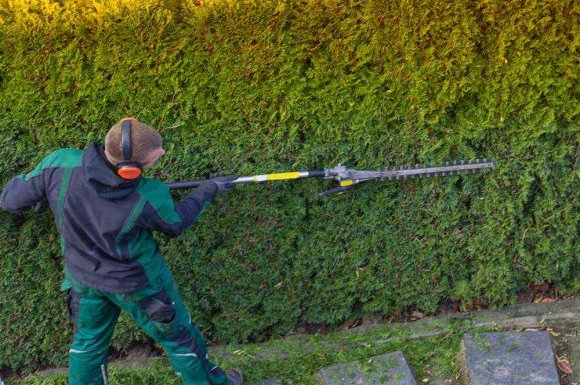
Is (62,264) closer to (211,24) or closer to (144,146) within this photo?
(144,146)

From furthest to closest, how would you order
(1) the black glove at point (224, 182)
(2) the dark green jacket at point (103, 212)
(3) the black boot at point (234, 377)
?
(3) the black boot at point (234, 377) < (1) the black glove at point (224, 182) < (2) the dark green jacket at point (103, 212)

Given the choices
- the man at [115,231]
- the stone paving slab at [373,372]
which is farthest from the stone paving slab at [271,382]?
the man at [115,231]

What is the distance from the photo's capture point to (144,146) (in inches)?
132

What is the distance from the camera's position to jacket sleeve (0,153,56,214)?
11.9 feet

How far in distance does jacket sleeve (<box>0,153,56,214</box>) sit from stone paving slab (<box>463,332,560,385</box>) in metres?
2.42

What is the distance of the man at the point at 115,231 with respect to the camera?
133 inches

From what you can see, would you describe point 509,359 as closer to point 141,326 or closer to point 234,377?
point 234,377

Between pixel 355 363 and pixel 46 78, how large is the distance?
231cm

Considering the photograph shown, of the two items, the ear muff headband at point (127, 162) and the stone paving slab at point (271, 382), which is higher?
the ear muff headband at point (127, 162)

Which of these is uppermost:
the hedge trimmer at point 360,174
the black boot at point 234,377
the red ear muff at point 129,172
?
the red ear muff at point 129,172

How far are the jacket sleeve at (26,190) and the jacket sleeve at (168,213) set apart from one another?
1.88 feet

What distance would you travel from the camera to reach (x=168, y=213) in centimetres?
349

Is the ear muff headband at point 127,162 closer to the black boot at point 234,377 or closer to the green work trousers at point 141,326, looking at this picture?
the green work trousers at point 141,326

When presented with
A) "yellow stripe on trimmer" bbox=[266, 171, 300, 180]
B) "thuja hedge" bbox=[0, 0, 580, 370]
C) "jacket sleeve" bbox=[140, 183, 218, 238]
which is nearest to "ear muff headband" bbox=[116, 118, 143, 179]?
"jacket sleeve" bbox=[140, 183, 218, 238]
